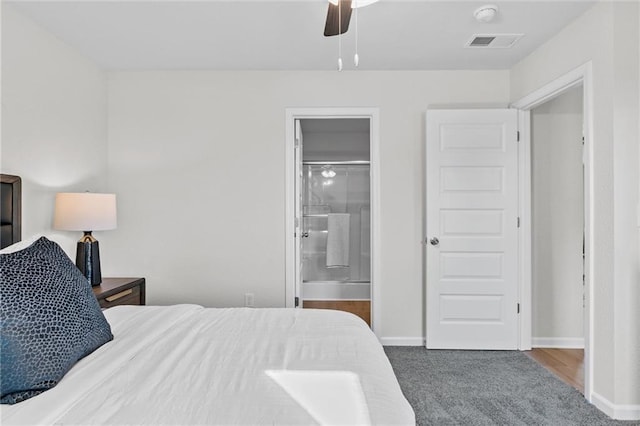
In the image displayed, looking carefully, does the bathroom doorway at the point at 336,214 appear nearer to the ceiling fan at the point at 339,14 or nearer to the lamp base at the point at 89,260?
the lamp base at the point at 89,260

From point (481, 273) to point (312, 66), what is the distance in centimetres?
235

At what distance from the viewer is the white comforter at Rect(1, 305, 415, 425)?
1.02 meters

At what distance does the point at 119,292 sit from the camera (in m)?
2.75

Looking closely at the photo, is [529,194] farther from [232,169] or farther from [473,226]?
[232,169]

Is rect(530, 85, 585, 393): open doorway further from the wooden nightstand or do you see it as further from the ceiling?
the wooden nightstand

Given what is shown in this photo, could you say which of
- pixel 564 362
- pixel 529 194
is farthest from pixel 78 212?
pixel 564 362

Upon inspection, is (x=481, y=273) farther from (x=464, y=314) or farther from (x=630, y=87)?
(x=630, y=87)

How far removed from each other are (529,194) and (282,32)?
2475 mm

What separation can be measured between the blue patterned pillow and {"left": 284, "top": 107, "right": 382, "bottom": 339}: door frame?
2112mm

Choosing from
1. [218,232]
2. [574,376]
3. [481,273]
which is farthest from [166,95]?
[574,376]

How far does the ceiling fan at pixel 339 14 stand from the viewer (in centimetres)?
Result: 189

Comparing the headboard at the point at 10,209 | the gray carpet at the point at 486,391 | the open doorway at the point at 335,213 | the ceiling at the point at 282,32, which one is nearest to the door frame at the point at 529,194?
the gray carpet at the point at 486,391

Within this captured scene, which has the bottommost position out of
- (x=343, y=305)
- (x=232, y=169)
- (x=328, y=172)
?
(x=343, y=305)

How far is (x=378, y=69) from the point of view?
3.50 m
